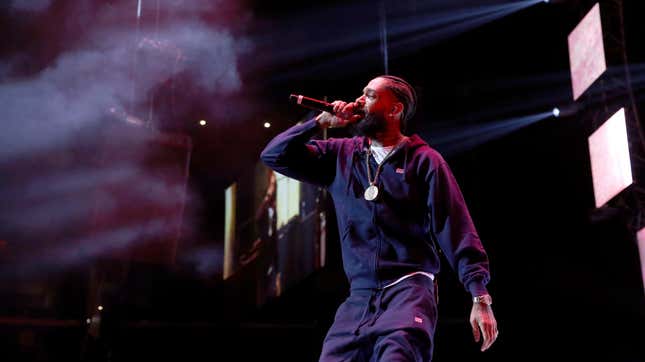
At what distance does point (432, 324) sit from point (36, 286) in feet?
21.0

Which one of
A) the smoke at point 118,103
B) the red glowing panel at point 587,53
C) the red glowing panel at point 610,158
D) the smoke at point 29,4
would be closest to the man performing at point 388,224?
the smoke at point 118,103

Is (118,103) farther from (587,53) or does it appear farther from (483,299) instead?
(483,299)

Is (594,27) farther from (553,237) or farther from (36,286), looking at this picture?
(36,286)

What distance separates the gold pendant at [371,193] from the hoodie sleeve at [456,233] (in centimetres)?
18

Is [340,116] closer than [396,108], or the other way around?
[340,116]

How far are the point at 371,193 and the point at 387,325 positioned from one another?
1.54 feet

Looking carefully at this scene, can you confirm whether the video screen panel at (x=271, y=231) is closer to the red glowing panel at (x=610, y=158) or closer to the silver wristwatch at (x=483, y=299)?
the red glowing panel at (x=610, y=158)

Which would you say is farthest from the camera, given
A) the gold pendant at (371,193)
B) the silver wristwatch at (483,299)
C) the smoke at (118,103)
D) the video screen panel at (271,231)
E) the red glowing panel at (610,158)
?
the red glowing panel at (610,158)

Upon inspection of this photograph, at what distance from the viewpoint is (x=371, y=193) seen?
2.29 m

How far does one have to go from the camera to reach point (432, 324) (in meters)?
2.10

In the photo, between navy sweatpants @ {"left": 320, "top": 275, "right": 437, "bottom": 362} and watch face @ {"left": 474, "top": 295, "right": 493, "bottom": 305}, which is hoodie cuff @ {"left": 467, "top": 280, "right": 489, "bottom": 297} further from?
navy sweatpants @ {"left": 320, "top": 275, "right": 437, "bottom": 362}

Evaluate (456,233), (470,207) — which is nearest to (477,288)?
(456,233)

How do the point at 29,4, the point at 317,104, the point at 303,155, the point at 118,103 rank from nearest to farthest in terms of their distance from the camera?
the point at 317,104, the point at 303,155, the point at 29,4, the point at 118,103

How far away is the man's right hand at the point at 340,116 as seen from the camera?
2.30 meters
